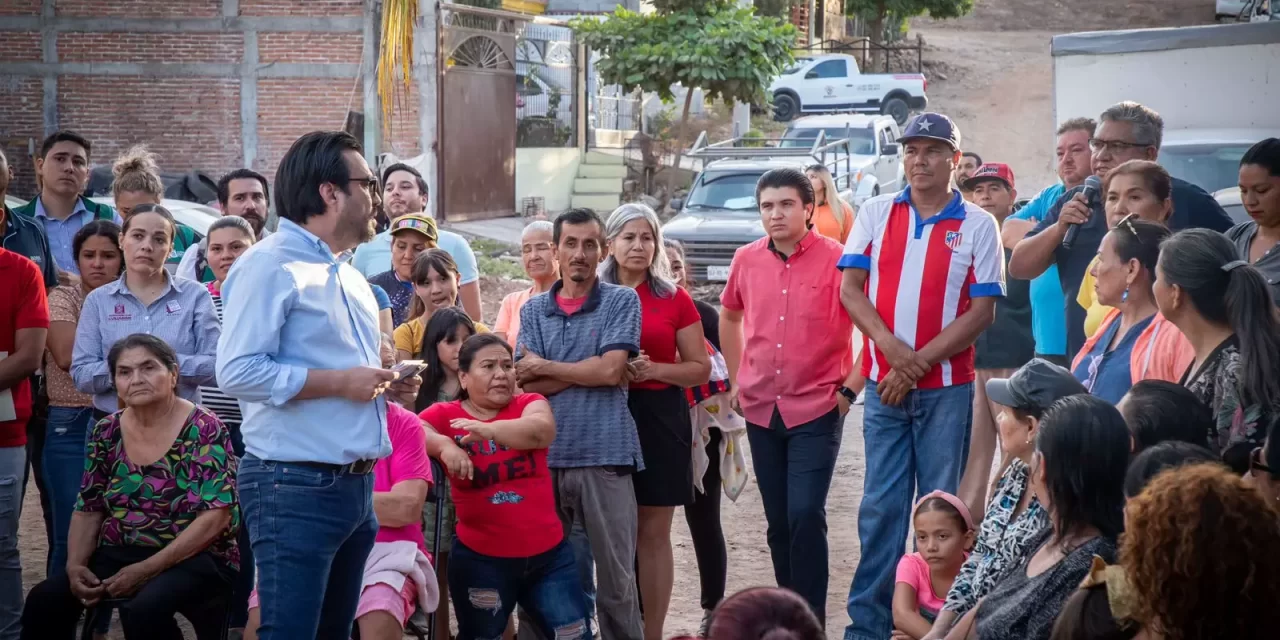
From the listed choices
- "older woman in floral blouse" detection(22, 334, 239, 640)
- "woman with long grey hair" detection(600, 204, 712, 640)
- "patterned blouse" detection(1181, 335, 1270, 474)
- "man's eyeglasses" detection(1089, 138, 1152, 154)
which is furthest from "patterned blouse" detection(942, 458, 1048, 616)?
"older woman in floral blouse" detection(22, 334, 239, 640)

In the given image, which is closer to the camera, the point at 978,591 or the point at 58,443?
the point at 978,591

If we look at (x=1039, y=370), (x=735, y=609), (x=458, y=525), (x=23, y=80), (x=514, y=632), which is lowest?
(x=514, y=632)

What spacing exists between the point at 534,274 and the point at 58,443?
2325 millimetres

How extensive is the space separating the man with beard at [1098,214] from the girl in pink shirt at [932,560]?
1.54m

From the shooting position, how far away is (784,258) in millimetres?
5742

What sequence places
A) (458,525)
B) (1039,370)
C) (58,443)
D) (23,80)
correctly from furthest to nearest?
1. (23,80)
2. (58,443)
3. (458,525)
4. (1039,370)

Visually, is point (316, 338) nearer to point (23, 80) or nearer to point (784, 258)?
point (784, 258)

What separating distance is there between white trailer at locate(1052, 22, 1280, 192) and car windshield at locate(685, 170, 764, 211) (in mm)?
6613

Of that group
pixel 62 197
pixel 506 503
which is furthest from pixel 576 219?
pixel 62 197

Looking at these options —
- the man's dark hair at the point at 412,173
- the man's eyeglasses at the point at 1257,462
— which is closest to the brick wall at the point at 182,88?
the man's dark hair at the point at 412,173

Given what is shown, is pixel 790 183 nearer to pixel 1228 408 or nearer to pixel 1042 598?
pixel 1228 408

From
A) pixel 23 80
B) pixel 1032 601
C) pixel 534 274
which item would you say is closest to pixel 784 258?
pixel 534 274

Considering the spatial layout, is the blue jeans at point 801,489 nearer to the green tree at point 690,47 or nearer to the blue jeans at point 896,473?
the blue jeans at point 896,473

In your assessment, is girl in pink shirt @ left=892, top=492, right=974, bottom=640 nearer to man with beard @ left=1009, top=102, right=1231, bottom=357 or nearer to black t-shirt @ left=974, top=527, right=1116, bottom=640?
black t-shirt @ left=974, top=527, right=1116, bottom=640
